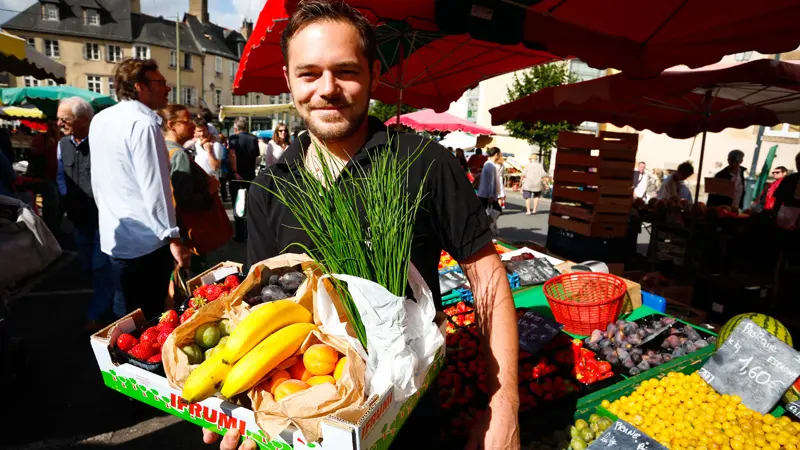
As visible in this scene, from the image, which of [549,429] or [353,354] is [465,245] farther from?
[549,429]

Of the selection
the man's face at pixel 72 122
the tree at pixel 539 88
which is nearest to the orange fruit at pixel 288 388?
the man's face at pixel 72 122

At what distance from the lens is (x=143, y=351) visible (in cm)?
170

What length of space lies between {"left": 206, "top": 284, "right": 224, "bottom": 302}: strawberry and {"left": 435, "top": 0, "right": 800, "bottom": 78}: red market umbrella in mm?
2372

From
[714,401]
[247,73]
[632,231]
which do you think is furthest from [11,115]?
[714,401]

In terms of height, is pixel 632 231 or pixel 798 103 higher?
pixel 798 103

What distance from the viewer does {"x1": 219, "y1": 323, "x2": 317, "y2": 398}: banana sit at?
1034 mm

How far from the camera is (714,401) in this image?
7.02 ft

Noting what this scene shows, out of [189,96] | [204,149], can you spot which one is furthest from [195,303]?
[189,96]

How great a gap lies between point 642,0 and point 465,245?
9.18ft

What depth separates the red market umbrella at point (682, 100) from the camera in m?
4.06

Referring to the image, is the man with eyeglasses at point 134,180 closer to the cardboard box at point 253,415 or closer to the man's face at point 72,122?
the man's face at point 72,122

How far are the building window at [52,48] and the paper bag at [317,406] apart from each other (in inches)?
1902

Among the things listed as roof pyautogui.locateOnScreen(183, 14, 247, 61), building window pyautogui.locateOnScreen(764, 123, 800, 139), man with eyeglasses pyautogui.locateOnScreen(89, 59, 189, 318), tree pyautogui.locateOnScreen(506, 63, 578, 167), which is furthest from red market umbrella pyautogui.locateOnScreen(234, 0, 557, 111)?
roof pyautogui.locateOnScreen(183, 14, 247, 61)

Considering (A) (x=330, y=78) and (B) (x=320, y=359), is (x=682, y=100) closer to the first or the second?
(A) (x=330, y=78)
